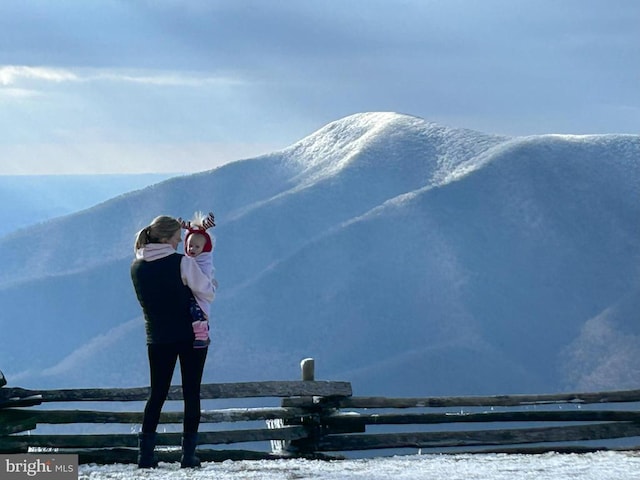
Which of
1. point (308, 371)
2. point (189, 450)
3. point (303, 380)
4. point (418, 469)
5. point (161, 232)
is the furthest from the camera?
point (308, 371)

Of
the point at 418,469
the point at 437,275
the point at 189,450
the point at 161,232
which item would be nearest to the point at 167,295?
the point at 161,232

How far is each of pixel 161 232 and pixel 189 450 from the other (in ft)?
5.86

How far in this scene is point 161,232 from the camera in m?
8.16

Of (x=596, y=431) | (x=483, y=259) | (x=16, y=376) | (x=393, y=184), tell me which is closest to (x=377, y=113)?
(x=393, y=184)

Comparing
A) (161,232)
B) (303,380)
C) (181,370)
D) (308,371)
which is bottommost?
(181,370)

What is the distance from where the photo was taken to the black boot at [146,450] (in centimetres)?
868

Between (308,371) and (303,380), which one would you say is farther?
(308,371)

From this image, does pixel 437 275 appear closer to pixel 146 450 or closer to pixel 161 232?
pixel 146 450

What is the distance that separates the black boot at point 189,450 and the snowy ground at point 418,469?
80 mm

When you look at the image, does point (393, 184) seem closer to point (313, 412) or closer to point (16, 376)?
point (16, 376)

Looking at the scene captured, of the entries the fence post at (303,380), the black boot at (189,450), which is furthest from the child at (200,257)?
the fence post at (303,380)

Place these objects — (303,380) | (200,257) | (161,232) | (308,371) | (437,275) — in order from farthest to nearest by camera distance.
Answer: (437,275) → (308,371) → (303,380) → (200,257) → (161,232)

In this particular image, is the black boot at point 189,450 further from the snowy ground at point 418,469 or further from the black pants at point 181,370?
the black pants at point 181,370

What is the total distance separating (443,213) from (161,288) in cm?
6894
